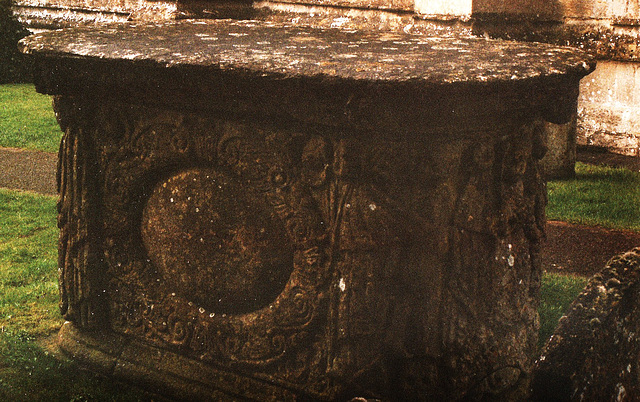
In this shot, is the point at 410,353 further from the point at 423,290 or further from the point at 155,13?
the point at 155,13

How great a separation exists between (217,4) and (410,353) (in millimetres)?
4695

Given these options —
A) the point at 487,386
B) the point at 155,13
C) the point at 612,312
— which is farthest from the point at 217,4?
the point at 612,312

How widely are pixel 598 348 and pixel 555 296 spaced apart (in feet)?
6.83

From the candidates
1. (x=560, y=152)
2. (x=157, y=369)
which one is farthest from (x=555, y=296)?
(x=560, y=152)

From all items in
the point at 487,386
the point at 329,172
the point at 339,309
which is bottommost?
the point at 487,386

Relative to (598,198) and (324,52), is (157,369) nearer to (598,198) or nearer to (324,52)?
(324,52)

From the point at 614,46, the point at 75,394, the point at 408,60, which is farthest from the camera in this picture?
the point at 614,46

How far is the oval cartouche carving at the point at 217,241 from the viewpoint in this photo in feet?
8.79

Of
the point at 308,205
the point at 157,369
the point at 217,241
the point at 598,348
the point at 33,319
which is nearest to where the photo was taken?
the point at 598,348

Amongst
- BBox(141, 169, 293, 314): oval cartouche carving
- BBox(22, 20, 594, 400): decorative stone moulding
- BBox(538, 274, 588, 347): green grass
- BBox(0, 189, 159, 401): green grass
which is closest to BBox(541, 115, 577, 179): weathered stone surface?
BBox(538, 274, 588, 347): green grass

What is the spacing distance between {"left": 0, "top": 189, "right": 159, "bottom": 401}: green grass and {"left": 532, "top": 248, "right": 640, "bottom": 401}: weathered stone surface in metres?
1.67

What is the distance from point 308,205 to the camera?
2.56 m

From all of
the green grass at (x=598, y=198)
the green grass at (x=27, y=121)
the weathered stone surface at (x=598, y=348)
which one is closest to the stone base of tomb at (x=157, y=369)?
the weathered stone surface at (x=598, y=348)

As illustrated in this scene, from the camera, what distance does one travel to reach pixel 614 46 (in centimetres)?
703
